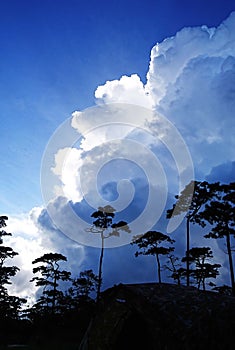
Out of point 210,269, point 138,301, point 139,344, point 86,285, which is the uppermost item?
point 210,269

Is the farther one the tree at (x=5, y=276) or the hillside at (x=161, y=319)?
the tree at (x=5, y=276)

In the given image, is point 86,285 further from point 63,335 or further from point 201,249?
point 201,249

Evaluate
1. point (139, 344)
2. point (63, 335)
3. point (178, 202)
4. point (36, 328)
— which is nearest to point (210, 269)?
point (178, 202)

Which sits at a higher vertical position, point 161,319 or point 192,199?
point 192,199

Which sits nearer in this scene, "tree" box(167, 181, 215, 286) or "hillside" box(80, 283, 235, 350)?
"hillside" box(80, 283, 235, 350)

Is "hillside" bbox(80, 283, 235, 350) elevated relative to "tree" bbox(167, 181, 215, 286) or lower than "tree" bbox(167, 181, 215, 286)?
lower

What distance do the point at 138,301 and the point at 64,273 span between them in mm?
A: 28812

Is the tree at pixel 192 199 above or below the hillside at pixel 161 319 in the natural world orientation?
above

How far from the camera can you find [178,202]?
3061 cm

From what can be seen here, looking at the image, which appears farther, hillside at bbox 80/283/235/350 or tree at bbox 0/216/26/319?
tree at bbox 0/216/26/319

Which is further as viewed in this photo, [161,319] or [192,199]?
[192,199]

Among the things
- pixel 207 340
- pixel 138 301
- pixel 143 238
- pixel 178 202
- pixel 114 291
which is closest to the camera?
pixel 207 340

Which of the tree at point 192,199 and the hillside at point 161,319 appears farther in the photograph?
the tree at point 192,199

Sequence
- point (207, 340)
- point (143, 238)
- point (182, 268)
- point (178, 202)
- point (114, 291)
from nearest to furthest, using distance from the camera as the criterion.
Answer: point (207, 340)
point (114, 291)
point (178, 202)
point (143, 238)
point (182, 268)
